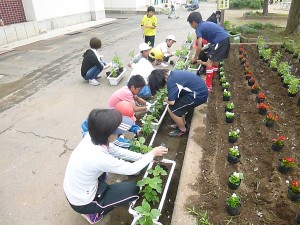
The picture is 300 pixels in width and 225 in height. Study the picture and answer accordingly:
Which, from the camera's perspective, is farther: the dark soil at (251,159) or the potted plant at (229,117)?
the potted plant at (229,117)

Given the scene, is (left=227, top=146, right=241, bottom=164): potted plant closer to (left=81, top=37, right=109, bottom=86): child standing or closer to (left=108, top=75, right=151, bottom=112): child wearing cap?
(left=108, top=75, right=151, bottom=112): child wearing cap

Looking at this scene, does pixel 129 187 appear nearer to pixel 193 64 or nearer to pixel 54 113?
pixel 54 113

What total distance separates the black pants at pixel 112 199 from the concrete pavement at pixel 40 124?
370 mm

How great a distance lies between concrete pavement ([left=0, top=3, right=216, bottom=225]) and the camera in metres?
→ 2.83

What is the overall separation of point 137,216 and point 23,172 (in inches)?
72.8

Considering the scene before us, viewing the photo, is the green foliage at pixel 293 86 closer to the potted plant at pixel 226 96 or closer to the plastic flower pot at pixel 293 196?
the potted plant at pixel 226 96

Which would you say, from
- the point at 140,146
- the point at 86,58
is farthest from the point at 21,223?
the point at 86,58

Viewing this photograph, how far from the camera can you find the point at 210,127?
158 inches

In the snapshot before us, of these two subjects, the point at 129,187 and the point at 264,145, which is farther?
the point at 264,145

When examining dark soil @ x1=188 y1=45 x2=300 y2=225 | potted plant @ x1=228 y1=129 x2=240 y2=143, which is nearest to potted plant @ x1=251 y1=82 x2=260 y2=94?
dark soil @ x1=188 y1=45 x2=300 y2=225

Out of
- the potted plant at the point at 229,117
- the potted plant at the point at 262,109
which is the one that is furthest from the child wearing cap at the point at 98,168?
the potted plant at the point at 262,109

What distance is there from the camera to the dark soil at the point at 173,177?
268cm

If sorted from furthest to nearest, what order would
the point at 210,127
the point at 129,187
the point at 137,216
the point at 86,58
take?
the point at 86,58 → the point at 210,127 → the point at 129,187 → the point at 137,216

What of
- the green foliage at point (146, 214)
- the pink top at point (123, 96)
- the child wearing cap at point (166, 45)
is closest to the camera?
the green foliage at point (146, 214)
